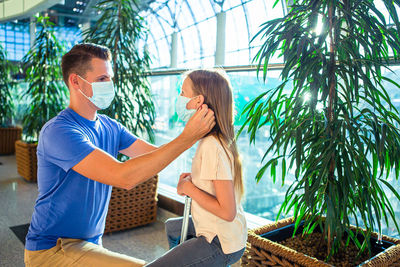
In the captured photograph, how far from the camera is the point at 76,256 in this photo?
130 centimetres

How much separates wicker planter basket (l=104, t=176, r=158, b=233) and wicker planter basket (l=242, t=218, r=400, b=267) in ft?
4.85

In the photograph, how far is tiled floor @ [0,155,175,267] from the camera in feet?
8.45

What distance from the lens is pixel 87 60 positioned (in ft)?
5.19

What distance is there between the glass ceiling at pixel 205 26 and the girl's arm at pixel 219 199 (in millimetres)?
11764

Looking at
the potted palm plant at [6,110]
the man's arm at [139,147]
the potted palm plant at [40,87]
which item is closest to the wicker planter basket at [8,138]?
the potted palm plant at [6,110]

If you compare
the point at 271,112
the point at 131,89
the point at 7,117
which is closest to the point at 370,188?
the point at 271,112

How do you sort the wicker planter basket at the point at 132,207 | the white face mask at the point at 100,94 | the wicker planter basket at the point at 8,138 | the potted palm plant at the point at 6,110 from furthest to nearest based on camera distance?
the wicker planter basket at the point at 8,138 < the potted palm plant at the point at 6,110 < the wicker planter basket at the point at 132,207 < the white face mask at the point at 100,94

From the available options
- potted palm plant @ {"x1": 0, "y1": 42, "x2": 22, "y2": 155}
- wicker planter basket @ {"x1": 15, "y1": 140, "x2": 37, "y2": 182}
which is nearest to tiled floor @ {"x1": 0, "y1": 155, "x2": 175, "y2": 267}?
wicker planter basket @ {"x1": 15, "y1": 140, "x2": 37, "y2": 182}

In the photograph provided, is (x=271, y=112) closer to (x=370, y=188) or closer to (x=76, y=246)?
(x=370, y=188)

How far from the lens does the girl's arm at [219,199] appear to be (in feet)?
4.24

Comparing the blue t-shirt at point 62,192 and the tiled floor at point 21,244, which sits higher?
the blue t-shirt at point 62,192

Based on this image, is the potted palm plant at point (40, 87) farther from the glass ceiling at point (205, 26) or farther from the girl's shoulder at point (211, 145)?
the glass ceiling at point (205, 26)

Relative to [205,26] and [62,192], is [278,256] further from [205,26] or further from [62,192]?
[205,26]

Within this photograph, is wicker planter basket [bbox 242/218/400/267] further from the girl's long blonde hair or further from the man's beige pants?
the man's beige pants
